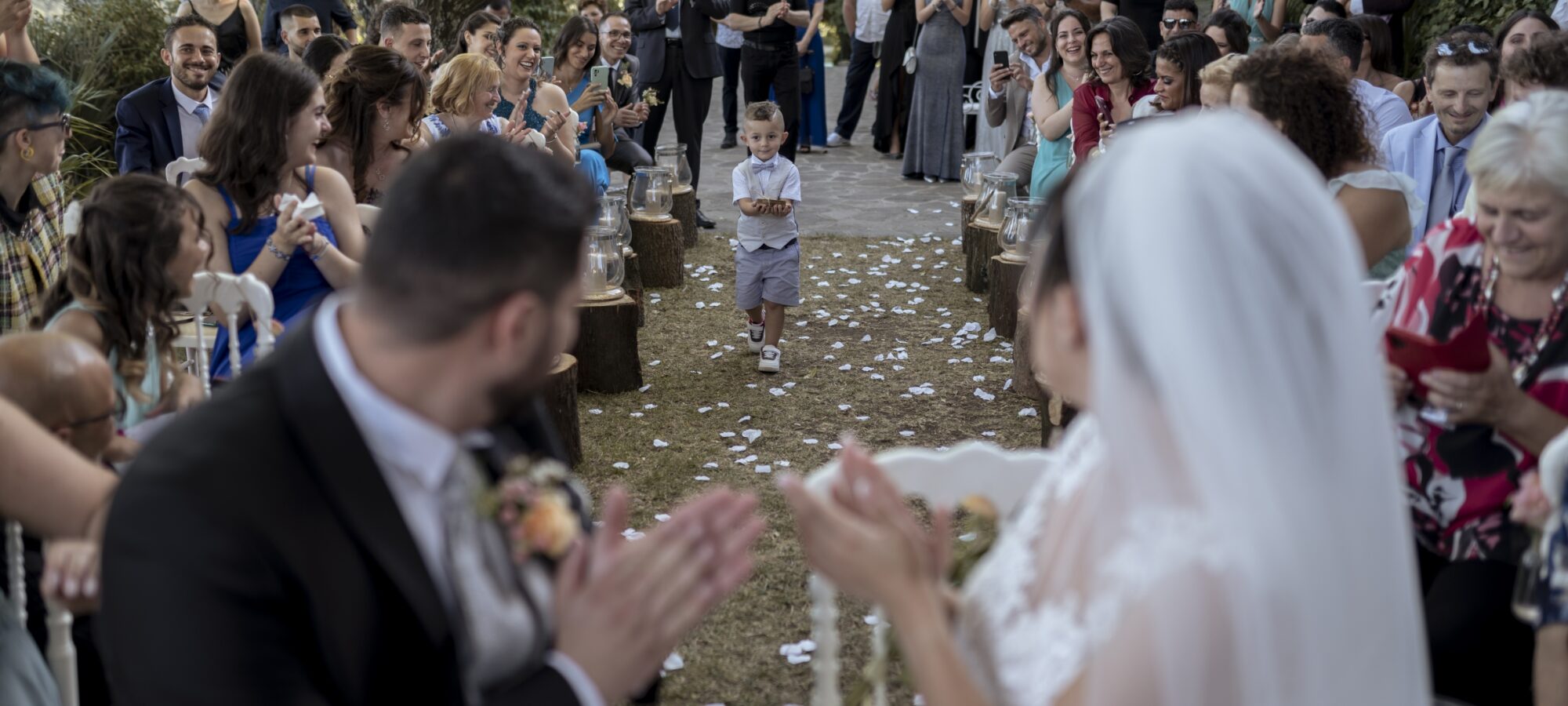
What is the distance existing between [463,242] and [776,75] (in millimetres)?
9301

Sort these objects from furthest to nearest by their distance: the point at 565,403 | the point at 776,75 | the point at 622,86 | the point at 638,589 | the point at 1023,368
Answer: the point at 776,75, the point at 622,86, the point at 1023,368, the point at 565,403, the point at 638,589

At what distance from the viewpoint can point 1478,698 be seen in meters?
2.46

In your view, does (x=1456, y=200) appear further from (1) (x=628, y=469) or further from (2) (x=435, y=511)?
(2) (x=435, y=511)

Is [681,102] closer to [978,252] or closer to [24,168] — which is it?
[978,252]

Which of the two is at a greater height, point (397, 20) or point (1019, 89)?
point (397, 20)

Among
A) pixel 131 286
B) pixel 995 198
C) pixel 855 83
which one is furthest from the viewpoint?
pixel 855 83

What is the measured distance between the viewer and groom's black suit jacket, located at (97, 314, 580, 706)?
1.48 meters

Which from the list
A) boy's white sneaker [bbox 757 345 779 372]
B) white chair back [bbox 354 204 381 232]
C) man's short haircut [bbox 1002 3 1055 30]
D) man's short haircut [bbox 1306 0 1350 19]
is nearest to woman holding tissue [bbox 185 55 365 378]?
white chair back [bbox 354 204 381 232]

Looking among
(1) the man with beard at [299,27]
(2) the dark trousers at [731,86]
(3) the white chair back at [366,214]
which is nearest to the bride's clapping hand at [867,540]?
(3) the white chair back at [366,214]

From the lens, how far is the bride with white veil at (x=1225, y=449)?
53.2 inches

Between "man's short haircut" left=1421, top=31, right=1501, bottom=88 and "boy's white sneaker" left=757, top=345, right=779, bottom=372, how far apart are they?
2.99 meters

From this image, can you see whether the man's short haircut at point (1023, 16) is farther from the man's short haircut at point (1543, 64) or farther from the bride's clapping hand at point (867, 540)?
the bride's clapping hand at point (867, 540)

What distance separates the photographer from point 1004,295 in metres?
6.70

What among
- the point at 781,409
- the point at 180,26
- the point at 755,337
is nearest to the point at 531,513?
the point at 781,409
